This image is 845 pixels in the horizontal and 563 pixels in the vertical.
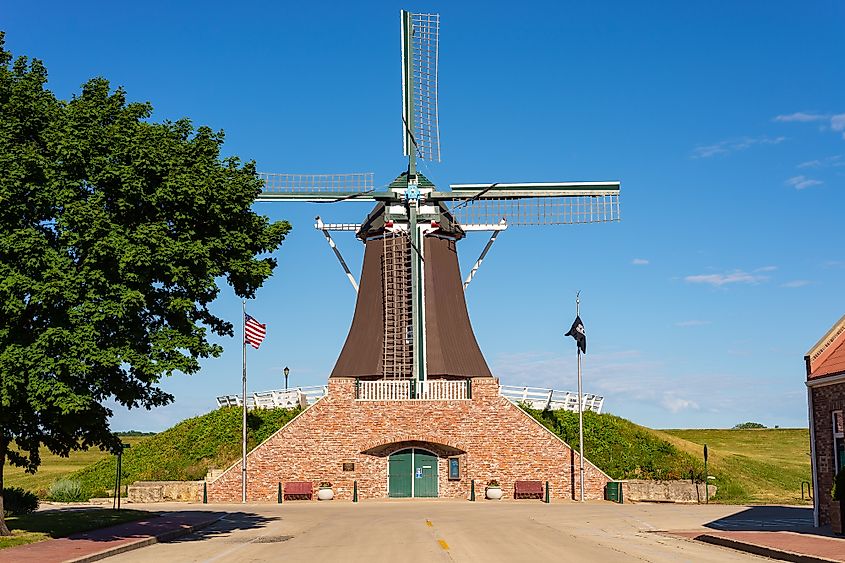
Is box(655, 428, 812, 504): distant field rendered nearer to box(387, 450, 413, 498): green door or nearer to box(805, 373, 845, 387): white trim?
box(387, 450, 413, 498): green door

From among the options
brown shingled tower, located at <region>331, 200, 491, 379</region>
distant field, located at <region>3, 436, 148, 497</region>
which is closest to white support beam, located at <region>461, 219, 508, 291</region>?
brown shingled tower, located at <region>331, 200, 491, 379</region>

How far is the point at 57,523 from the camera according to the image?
29.2m

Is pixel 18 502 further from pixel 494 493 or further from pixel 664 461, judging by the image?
pixel 664 461

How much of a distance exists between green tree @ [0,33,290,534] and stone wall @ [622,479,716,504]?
24643 mm

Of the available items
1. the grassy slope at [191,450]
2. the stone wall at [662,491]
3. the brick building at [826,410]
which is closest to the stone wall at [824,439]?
the brick building at [826,410]

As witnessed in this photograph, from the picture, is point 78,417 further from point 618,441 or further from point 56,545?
point 618,441

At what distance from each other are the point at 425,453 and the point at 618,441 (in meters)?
10.8

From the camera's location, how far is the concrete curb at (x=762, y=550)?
20.1 metres

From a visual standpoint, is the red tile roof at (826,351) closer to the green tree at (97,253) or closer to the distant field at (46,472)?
the green tree at (97,253)

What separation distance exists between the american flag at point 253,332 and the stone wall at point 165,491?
6732 mm

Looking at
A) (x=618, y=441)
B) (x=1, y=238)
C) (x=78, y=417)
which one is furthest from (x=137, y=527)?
(x=618, y=441)

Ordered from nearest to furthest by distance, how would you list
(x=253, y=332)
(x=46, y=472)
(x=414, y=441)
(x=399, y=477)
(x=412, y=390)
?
(x=253, y=332) → (x=414, y=441) → (x=399, y=477) → (x=412, y=390) → (x=46, y=472)

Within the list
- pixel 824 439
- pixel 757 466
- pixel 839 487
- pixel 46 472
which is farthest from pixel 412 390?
pixel 46 472

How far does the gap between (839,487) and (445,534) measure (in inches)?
400
